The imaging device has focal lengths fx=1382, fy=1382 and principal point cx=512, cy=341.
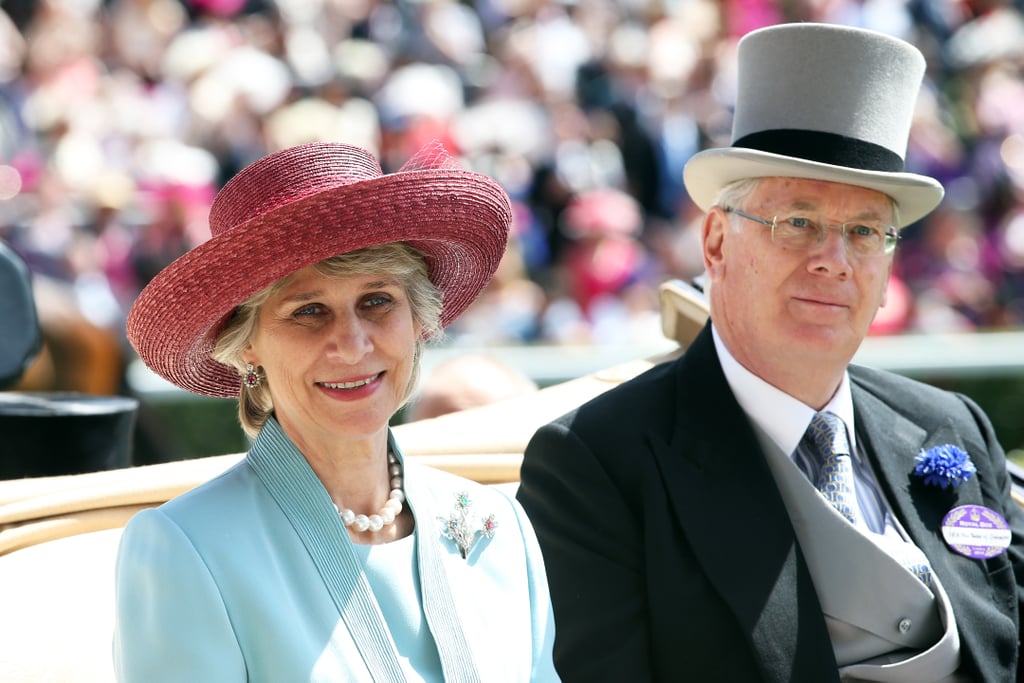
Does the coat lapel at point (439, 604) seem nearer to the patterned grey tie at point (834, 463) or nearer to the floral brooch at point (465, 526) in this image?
the floral brooch at point (465, 526)

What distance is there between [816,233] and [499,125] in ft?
19.1

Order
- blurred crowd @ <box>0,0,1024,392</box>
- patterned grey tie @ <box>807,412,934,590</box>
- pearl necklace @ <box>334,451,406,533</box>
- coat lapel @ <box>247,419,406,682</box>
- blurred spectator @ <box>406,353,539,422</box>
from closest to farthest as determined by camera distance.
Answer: coat lapel @ <box>247,419,406,682</box>, pearl necklace @ <box>334,451,406,533</box>, patterned grey tie @ <box>807,412,934,590</box>, blurred spectator @ <box>406,353,539,422</box>, blurred crowd @ <box>0,0,1024,392</box>

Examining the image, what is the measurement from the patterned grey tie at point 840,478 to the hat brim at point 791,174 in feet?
1.62

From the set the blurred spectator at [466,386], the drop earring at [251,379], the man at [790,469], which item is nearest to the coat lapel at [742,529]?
the man at [790,469]

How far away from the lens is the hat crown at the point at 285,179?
2.07m

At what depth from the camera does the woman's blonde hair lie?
6.84 ft

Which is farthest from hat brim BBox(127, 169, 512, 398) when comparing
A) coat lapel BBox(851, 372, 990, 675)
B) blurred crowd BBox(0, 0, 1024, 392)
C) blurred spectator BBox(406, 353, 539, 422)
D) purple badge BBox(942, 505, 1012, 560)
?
blurred crowd BBox(0, 0, 1024, 392)

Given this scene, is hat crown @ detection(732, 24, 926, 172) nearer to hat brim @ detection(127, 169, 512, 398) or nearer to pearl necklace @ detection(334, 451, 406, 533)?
hat brim @ detection(127, 169, 512, 398)

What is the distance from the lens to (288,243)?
1.99 m

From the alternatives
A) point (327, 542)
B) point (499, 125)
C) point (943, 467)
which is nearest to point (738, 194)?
point (943, 467)

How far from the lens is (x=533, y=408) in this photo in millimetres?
3289

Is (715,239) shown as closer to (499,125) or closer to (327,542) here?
(327,542)

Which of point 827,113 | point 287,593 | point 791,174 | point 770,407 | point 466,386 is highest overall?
point 827,113

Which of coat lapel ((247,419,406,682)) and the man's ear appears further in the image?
the man's ear
